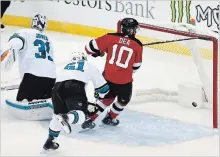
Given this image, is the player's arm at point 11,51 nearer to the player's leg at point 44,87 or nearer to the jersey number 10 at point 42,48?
the jersey number 10 at point 42,48

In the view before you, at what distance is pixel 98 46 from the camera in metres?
4.39

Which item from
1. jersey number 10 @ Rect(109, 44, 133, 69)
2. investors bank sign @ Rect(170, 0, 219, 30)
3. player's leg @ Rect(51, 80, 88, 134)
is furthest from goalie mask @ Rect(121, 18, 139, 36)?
investors bank sign @ Rect(170, 0, 219, 30)

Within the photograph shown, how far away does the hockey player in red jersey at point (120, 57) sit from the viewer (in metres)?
4.32

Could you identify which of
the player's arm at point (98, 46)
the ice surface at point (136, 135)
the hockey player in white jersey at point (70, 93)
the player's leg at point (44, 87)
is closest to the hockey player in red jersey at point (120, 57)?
the player's arm at point (98, 46)

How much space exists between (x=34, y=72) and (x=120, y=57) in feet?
2.39

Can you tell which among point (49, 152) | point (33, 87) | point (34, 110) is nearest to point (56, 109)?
point (49, 152)

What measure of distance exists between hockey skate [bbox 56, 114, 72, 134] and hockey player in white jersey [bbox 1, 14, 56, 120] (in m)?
0.86

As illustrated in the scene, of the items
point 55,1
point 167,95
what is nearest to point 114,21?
point 55,1

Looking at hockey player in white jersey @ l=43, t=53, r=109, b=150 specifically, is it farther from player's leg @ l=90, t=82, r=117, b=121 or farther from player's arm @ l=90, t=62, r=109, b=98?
player's leg @ l=90, t=82, r=117, b=121

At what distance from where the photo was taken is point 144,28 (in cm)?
514

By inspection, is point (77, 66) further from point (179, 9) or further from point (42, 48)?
point (179, 9)

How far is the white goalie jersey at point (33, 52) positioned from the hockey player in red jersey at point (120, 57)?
434mm

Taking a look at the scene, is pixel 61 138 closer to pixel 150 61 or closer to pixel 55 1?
pixel 150 61

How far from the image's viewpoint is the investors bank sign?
258 inches
